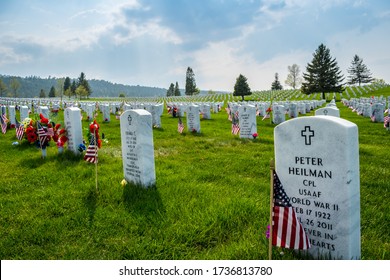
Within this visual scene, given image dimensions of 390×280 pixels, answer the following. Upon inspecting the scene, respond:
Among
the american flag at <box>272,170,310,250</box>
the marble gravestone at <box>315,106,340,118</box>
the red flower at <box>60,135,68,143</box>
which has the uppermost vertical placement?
the marble gravestone at <box>315,106,340,118</box>

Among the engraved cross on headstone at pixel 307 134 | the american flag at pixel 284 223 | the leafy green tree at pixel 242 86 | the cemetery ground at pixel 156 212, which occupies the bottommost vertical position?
the cemetery ground at pixel 156 212

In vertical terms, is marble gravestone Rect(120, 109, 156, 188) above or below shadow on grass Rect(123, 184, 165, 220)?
above

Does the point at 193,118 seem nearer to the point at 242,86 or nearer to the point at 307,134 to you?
the point at 307,134

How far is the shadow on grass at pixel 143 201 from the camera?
4508 mm

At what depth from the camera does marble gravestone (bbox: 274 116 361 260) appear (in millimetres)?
2883

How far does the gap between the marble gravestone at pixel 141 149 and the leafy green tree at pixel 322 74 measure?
188 feet

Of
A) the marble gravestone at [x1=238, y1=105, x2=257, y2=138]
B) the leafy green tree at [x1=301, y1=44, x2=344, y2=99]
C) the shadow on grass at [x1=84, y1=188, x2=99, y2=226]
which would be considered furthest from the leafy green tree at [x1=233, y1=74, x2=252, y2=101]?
the shadow on grass at [x1=84, y1=188, x2=99, y2=226]

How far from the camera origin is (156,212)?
449 cm

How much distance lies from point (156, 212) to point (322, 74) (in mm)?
60512

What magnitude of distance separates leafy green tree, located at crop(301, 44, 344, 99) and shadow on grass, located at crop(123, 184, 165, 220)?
57859 mm

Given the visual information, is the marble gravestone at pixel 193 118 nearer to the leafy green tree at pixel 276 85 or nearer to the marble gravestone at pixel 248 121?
the marble gravestone at pixel 248 121

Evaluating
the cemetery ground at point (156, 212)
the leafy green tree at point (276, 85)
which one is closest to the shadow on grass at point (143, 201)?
the cemetery ground at point (156, 212)

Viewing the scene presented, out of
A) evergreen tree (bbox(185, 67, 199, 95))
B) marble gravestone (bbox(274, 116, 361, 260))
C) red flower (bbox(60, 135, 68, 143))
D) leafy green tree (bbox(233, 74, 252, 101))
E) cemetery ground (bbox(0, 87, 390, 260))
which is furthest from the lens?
evergreen tree (bbox(185, 67, 199, 95))

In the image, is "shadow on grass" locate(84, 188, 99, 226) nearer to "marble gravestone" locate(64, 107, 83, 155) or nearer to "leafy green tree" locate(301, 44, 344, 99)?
"marble gravestone" locate(64, 107, 83, 155)
